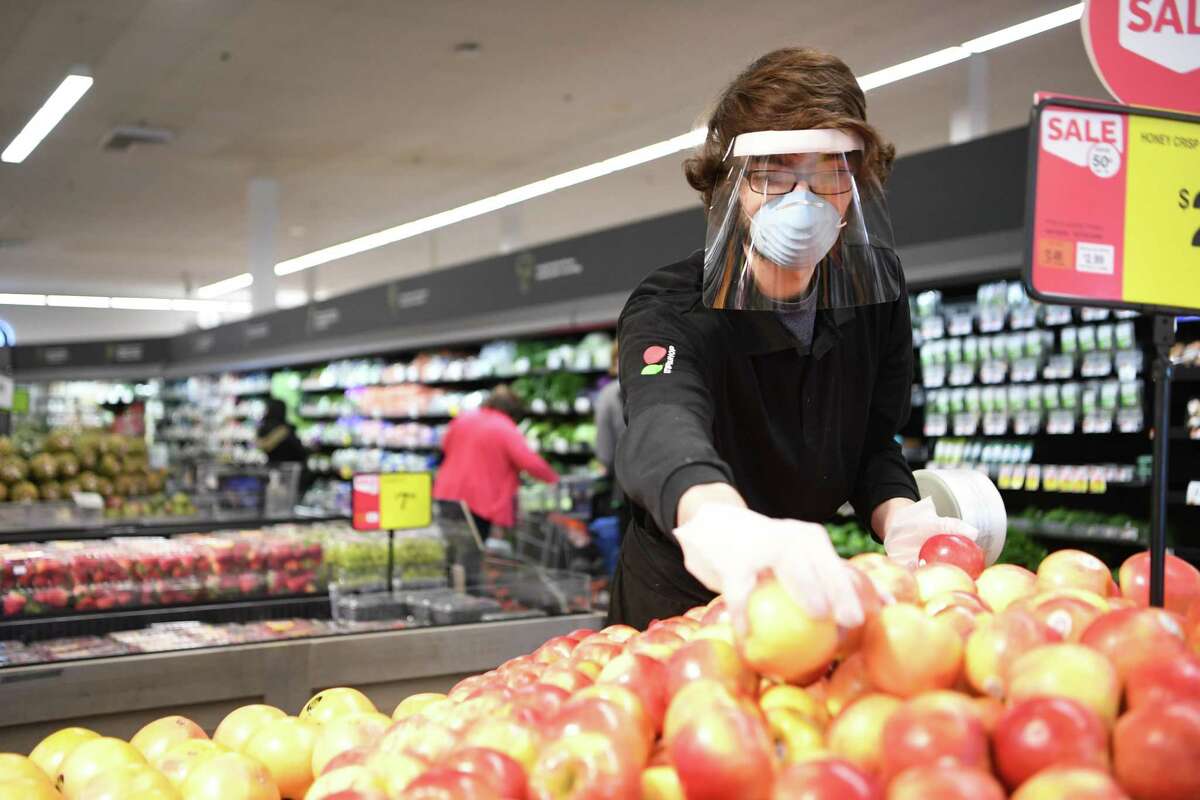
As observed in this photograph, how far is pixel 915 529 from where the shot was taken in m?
1.80

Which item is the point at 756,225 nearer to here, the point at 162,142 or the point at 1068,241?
the point at 1068,241

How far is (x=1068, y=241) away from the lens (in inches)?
46.7

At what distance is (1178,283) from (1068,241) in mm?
158

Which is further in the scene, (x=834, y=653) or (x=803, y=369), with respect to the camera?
(x=803, y=369)

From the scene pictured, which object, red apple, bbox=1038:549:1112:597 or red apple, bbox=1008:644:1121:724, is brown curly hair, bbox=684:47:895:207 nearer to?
red apple, bbox=1038:549:1112:597

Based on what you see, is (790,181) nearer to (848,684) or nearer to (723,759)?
(848,684)

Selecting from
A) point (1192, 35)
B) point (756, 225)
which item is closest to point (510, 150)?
point (1192, 35)

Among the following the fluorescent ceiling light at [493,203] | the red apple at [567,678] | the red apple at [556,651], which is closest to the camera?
the red apple at [567,678]

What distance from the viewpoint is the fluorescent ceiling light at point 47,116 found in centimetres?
875

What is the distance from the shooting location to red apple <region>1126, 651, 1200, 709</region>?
36.4 inches

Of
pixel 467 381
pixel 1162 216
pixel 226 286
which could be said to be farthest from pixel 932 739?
pixel 226 286

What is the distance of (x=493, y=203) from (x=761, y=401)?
12.0 metres

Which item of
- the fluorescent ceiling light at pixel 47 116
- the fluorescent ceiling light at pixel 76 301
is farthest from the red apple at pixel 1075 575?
the fluorescent ceiling light at pixel 76 301

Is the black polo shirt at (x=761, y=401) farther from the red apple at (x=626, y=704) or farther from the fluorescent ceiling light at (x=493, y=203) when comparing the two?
the fluorescent ceiling light at (x=493, y=203)
